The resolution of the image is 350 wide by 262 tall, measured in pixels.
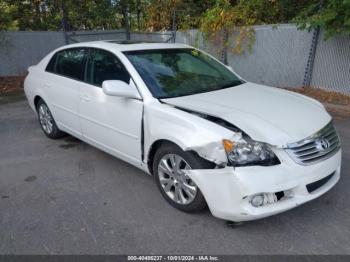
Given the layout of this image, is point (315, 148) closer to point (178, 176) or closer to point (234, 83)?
point (178, 176)

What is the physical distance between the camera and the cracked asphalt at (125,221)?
279 centimetres

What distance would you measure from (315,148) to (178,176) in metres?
1.26

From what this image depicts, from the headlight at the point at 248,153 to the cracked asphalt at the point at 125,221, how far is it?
2.19ft

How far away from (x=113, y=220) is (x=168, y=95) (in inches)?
53.6

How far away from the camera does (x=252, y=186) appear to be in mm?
2631

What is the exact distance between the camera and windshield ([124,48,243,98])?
143 inches

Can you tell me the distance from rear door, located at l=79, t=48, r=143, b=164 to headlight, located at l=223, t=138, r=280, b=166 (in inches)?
44.3

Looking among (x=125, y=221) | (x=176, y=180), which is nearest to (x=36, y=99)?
(x=125, y=221)

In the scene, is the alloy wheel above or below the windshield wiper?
below

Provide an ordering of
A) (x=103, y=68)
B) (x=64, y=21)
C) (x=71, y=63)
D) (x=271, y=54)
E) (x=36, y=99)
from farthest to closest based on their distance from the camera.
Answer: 1. (x=64, y=21)
2. (x=271, y=54)
3. (x=36, y=99)
4. (x=71, y=63)
5. (x=103, y=68)

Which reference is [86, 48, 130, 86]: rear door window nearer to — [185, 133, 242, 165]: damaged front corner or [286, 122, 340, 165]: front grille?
[185, 133, 242, 165]: damaged front corner

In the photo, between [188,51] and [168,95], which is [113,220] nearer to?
[168,95]

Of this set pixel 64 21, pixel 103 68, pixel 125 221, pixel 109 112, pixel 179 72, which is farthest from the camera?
pixel 64 21

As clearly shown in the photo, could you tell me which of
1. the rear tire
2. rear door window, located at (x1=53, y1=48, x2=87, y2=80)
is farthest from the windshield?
the rear tire
